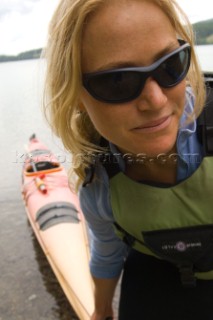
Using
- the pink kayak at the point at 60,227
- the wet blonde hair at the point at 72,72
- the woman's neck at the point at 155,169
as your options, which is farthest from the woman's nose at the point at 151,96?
the pink kayak at the point at 60,227

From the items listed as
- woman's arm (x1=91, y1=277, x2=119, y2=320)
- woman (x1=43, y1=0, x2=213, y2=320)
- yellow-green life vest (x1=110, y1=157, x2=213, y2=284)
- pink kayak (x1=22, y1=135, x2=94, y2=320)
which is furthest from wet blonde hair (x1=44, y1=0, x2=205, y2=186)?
pink kayak (x1=22, y1=135, x2=94, y2=320)

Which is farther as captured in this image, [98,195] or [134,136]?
[98,195]

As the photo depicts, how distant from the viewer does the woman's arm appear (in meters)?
2.08

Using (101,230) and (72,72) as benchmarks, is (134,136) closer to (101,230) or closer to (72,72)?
(72,72)

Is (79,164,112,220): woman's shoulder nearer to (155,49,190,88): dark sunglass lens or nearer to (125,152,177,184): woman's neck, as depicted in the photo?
(125,152,177,184): woman's neck

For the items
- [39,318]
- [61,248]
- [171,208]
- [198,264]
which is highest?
[171,208]

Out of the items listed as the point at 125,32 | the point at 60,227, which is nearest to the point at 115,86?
the point at 125,32

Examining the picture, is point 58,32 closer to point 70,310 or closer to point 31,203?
point 70,310

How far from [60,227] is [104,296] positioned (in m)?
3.66

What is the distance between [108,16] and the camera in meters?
1.23

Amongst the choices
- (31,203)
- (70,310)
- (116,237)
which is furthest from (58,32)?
(31,203)

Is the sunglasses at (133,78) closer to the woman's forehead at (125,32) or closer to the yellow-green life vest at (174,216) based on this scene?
the woman's forehead at (125,32)

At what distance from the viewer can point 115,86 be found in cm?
126

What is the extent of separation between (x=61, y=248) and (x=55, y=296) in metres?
0.68
